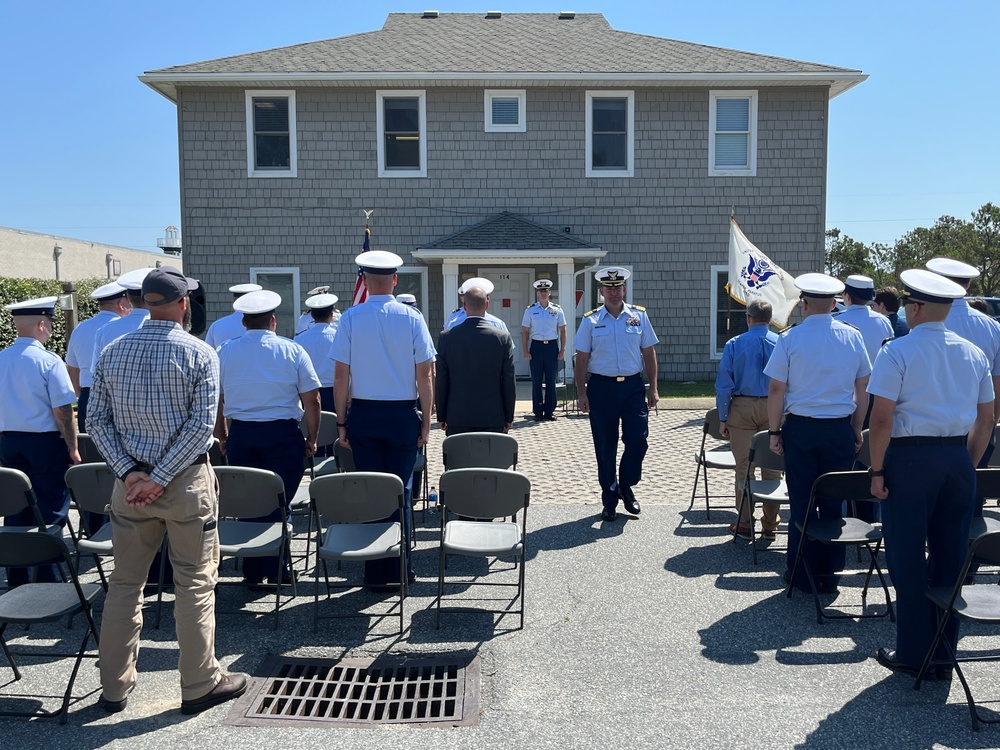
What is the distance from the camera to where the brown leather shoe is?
4.15 meters

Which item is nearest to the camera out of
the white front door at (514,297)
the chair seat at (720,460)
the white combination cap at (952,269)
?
the white combination cap at (952,269)

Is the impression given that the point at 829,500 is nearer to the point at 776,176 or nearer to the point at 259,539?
the point at 259,539

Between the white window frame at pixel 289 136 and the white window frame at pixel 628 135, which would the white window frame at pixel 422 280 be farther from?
the white window frame at pixel 628 135

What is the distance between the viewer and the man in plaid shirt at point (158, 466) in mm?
4109

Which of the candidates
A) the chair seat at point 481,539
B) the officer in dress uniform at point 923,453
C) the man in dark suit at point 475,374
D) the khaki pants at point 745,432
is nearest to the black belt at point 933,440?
the officer in dress uniform at point 923,453

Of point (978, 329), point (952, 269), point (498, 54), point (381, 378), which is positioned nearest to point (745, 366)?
point (978, 329)

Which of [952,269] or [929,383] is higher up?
[952,269]

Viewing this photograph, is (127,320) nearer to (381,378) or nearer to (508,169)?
(381,378)

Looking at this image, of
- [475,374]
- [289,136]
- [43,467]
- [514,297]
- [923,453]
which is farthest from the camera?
[514,297]

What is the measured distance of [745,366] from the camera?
276 inches

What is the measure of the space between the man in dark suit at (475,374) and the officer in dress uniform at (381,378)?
1111 millimetres

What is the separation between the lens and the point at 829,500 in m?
5.79

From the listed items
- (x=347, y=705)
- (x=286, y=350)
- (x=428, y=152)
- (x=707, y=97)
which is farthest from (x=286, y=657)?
(x=707, y=97)

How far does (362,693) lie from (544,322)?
382 inches
